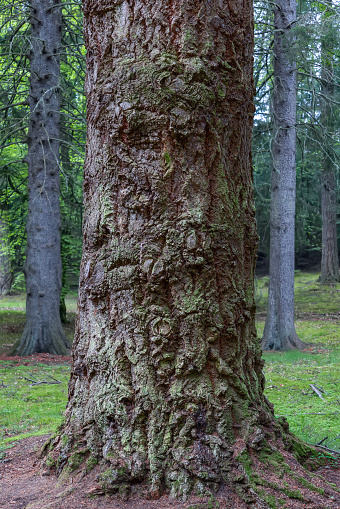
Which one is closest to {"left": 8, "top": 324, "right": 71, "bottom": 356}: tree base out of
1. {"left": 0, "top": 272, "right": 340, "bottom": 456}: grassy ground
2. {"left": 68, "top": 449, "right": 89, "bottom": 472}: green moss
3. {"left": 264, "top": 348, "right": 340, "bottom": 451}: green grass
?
{"left": 0, "top": 272, "right": 340, "bottom": 456}: grassy ground

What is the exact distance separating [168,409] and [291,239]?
360 inches

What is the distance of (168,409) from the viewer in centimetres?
219

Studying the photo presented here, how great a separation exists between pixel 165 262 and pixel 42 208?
914 cm

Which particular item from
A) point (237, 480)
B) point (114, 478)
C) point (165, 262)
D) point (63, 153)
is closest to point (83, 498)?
point (114, 478)

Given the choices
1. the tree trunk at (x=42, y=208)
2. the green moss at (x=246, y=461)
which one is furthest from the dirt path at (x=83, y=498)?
the tree trunk at (x=42, y=208)

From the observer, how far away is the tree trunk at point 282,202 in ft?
34.6

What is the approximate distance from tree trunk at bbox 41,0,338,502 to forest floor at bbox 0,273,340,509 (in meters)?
0.15

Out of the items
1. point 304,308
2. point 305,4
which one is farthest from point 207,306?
point 304,308

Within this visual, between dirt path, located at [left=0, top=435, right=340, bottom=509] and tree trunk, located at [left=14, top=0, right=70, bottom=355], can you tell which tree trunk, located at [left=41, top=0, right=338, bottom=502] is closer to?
dirt path, located at [left=0, top=435, right=340, bottom=509]

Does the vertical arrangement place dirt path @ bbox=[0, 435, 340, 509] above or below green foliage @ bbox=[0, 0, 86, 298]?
below

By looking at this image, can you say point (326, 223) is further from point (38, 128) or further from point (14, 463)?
point (14, 463)

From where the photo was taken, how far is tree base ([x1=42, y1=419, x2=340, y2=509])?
203 cm

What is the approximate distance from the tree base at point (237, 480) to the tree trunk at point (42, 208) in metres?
8.73

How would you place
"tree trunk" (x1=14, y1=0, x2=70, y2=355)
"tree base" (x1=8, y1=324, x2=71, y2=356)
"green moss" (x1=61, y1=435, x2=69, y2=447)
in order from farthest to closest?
"tree trunk" (x1=14, y1=0, x2=70, y2=355)
"tree base" (x1=8, y1=324, x2=71, y2=356)
"green moss" (x1=61, y1=435, x2=69, y2=447)
